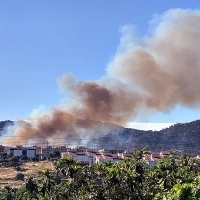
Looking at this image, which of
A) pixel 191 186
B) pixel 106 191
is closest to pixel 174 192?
pixel 191 186

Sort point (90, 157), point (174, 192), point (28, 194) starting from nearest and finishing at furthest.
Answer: point (174, 192) < point (28, 194) < point (90, 157)

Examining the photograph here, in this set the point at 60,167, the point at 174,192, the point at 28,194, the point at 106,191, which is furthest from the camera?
the point at 28,194

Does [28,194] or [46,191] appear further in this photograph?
[28,194]

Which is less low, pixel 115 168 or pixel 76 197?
pixel 115 168

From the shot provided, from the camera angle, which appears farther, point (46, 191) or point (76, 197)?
point (46, 191)

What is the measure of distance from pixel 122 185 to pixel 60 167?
15.7 meters

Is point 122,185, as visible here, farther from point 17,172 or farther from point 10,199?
point 17,172

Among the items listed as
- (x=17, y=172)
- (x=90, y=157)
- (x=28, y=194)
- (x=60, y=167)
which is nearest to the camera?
(x=60, y=167)

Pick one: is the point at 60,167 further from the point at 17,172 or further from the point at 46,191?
the point at 17,172

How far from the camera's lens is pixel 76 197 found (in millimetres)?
78438

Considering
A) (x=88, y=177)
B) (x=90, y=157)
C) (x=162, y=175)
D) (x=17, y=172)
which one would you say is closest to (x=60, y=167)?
(x=88, y=177)

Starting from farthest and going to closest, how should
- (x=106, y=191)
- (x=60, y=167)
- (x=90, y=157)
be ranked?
(x=90, y=157)
(x=60, y=167)
(x=106, y=191)

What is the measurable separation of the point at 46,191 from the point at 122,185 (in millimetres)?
19521

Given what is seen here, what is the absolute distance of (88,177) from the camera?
291 feet
